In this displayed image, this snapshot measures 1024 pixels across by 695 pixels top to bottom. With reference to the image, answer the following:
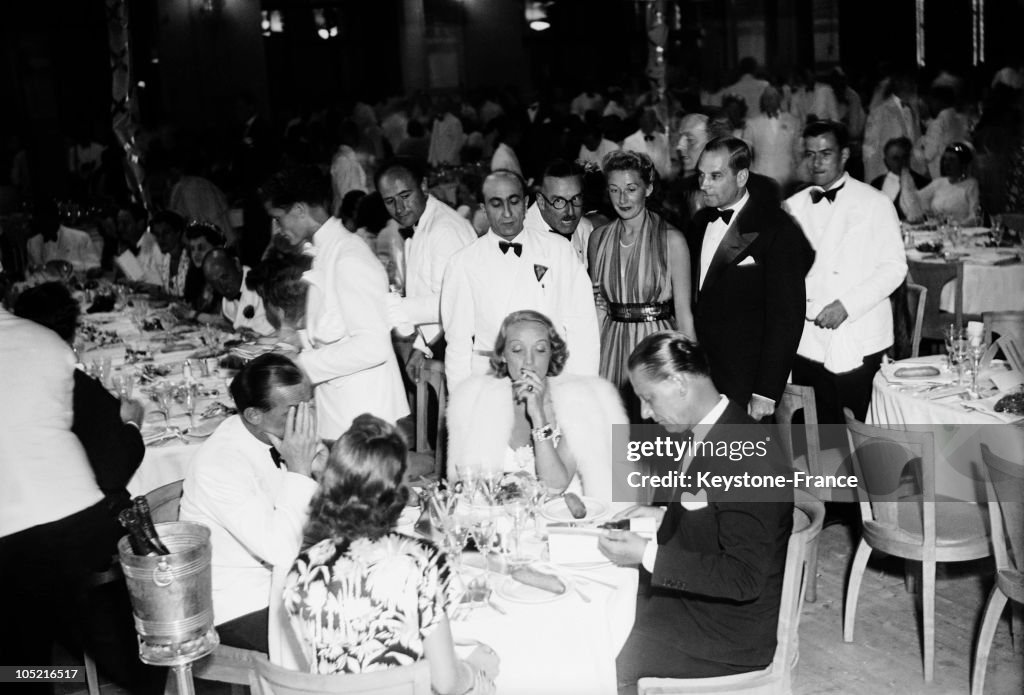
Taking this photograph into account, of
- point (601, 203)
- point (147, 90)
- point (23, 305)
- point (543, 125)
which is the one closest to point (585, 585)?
point (23, 305)

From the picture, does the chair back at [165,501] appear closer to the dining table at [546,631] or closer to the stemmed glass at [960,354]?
the dining table at [546,631]

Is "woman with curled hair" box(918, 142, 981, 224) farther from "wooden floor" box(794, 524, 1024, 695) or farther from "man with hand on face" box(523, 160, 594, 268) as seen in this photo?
"wooden floor" box(794, 524, 1024, 695)

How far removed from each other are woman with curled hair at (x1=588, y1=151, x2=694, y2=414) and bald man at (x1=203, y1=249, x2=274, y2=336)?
2105 mm

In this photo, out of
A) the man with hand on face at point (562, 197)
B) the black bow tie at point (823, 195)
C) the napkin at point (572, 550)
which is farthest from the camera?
the man with hand on face at point (562, 197)

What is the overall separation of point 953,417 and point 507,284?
173 cm

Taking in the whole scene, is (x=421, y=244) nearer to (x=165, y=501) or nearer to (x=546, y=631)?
(x=165, y=501)

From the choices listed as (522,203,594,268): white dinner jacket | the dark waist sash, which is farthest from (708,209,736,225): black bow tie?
(522,203,594,268): white dinner jacket

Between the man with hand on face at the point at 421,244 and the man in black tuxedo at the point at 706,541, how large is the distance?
7.77 ft

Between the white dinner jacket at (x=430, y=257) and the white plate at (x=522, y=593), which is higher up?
the white dinner jacket at (x=430, y=257)

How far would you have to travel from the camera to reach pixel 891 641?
3783 mm

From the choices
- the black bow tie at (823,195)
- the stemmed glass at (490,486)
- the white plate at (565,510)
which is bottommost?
the white plate at (565,510)

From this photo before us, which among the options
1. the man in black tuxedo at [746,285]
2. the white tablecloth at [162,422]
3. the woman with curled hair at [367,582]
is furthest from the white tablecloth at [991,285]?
the woman with curled hair at [367,582]

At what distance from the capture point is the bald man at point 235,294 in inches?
227

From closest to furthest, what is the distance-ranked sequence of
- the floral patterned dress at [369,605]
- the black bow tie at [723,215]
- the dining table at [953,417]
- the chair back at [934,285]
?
the floral patterned dress at [369,605] → the dining table at [953,417] → the black bow tie at [723,215] → the chair back at [934,285]
